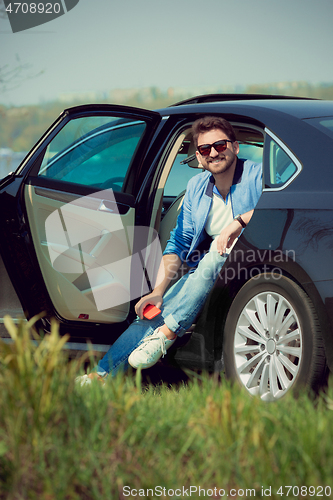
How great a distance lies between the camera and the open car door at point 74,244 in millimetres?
3625

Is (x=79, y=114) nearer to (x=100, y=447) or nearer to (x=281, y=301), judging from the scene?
(x=281, y=301)

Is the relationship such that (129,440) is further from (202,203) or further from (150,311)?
(202,203)

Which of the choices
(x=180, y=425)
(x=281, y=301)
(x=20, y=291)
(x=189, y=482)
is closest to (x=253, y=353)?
(x=281, y=301)

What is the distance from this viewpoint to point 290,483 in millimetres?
1799

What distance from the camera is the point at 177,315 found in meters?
3.38

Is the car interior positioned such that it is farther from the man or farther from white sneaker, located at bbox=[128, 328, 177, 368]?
white sneaker, located at bbox=[128, 328, 177, 368]

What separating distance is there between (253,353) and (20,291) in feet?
4.96

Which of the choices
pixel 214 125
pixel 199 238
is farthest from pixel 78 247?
pixel 214 125

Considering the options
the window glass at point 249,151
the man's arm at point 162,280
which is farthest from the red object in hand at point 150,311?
the window glass at point 249,151

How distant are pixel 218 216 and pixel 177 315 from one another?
74 centimetres

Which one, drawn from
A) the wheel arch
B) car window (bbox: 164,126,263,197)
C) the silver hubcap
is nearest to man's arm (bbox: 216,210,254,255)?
the wheel arch

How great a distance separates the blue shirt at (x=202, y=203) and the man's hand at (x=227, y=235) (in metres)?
0.27

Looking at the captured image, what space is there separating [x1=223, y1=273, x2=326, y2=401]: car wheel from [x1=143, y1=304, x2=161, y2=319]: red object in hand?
21.1 inches

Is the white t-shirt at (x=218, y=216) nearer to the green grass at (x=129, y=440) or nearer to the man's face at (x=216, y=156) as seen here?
the man's face at (x=216, y=156)
